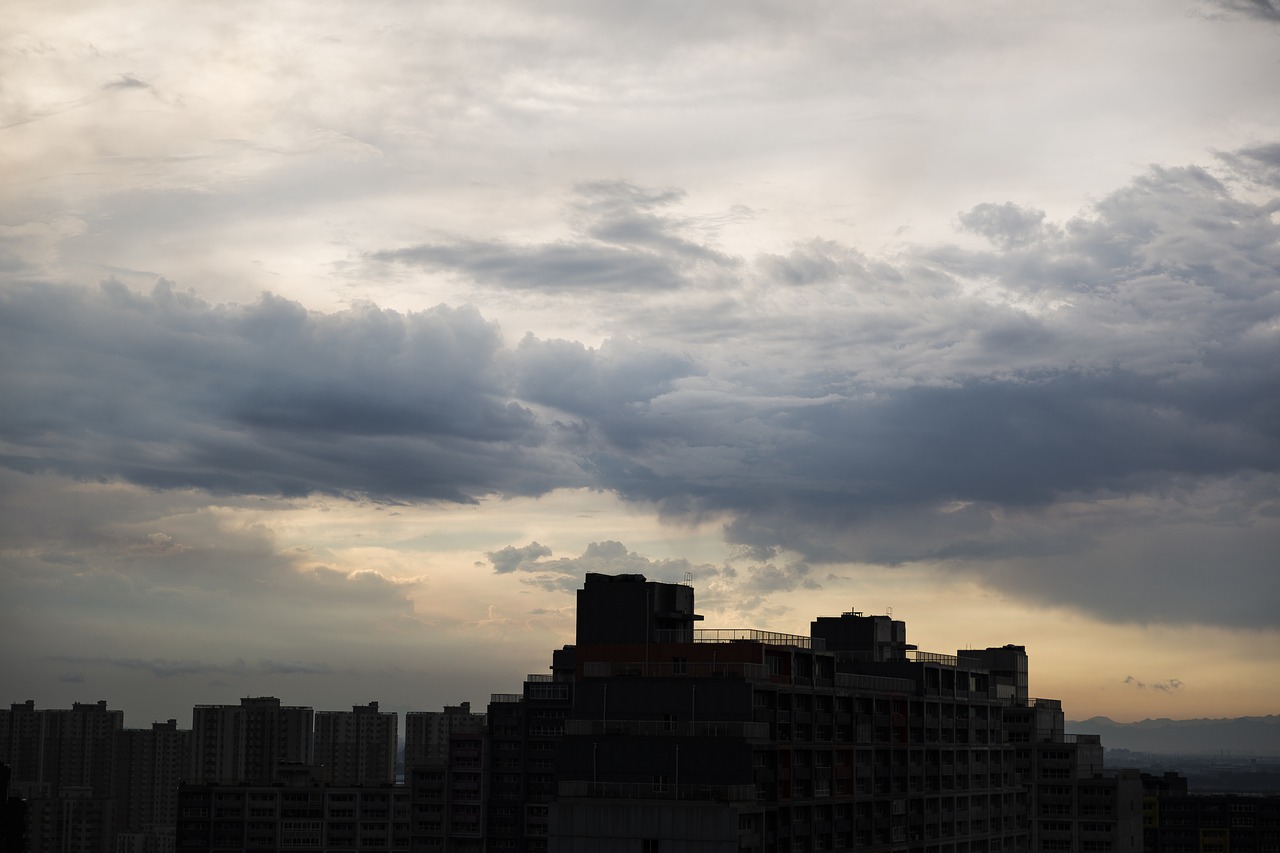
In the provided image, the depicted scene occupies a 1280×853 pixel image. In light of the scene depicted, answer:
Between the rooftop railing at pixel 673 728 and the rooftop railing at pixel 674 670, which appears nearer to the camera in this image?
the rooftop railing at pixel 673 728

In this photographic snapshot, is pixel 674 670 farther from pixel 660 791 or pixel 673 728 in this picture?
pixel 660 791

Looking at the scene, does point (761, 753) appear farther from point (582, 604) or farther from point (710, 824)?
point (582, 604)

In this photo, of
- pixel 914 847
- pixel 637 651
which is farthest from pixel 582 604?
pixel 914 847

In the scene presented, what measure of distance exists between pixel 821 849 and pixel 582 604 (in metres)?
34.6

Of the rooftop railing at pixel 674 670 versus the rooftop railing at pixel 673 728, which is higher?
the rooftop railing at pixel 674 670

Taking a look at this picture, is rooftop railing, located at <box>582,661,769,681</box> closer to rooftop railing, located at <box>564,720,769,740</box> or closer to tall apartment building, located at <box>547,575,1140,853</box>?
tall apartment building, located at <box>547,575,1140,853</box>

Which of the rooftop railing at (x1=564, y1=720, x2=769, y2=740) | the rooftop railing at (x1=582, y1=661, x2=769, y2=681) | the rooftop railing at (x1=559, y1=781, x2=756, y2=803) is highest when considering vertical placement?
the rooftop railing at (x1=582, y1=661, x2=769, y2=681)

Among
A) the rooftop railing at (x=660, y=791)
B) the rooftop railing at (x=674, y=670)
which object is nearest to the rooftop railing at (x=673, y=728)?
the rooftop railing at (x=674, y=670)

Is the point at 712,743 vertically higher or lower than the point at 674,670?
lower

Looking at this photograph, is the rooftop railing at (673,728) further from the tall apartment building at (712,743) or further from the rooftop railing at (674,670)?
the rooftop railing at (674,670)

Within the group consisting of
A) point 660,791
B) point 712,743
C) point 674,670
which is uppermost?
point 674,670

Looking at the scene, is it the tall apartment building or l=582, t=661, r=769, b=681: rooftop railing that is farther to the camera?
l=582, t=661, r=769, b=681: rooftop railing

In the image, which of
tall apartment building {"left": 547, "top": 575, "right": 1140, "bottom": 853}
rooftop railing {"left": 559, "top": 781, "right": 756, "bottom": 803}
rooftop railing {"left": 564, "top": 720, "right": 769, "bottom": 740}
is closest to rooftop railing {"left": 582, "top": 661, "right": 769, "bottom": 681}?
tall apartment building {"left": 547, "top": 575, "right": 1140, "bottom": 853}

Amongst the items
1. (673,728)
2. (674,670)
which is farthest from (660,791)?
(674,670)
